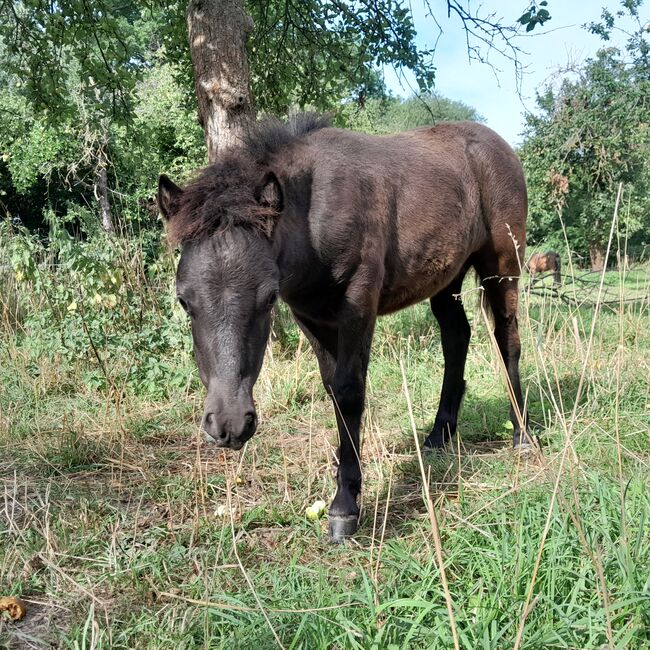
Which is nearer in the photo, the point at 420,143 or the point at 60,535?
the point at 60,535

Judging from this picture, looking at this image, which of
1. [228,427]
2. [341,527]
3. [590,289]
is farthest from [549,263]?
[228,427]

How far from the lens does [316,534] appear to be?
9.87ft

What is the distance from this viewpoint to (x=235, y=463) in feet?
12.6

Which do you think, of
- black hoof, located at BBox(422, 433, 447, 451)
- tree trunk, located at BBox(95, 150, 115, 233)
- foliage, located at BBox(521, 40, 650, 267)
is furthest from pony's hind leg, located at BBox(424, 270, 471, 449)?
foliage, located at BBox(521, 40, 650, 267)

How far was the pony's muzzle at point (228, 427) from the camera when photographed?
7.39 feet

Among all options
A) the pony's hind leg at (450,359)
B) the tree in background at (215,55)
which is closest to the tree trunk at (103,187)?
the tree in background at (215,55)

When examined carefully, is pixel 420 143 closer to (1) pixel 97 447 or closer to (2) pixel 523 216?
(2) pixel 523 216

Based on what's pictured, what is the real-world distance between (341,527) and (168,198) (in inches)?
74.8

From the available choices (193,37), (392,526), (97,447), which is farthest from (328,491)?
(193,37)

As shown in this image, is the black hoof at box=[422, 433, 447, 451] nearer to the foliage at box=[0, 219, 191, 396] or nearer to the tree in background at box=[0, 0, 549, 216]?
the foliage at box=[0, 219, 191, 396]

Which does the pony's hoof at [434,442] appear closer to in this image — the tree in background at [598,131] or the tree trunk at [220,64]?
the tree trunk at [220,64]

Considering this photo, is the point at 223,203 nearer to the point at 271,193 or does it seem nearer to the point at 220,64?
the point at 271,193

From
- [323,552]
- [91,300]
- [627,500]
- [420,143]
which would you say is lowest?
[323,552]

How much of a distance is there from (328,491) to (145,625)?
56.6 inches
